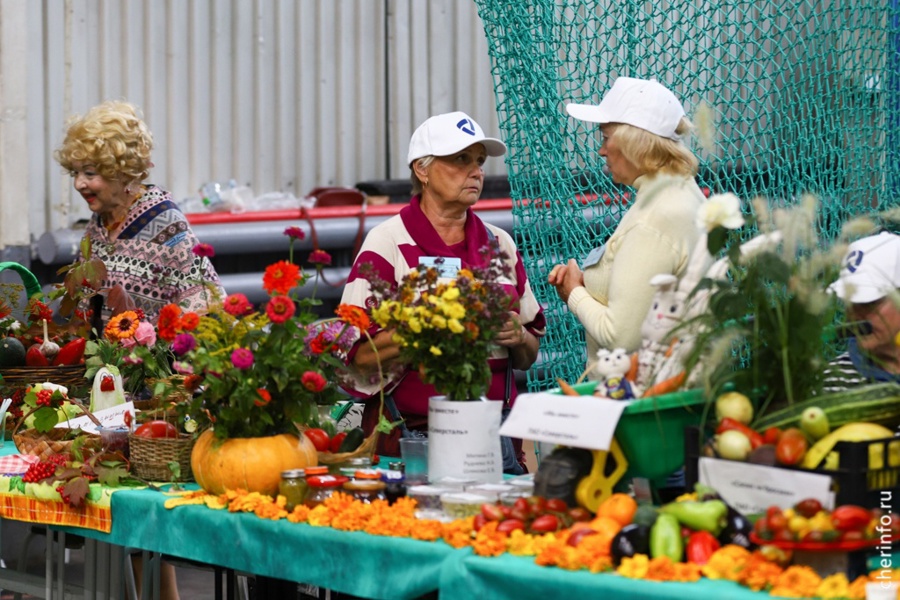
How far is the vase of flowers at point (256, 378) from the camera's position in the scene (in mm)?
2559

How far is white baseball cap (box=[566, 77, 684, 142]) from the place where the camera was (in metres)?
2.81

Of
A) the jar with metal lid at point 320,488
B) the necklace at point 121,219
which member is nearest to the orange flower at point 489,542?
the jar with metal lid at point 320,488

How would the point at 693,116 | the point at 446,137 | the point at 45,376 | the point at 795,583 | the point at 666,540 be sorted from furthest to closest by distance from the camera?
the point at 693,116 → the point at 45,376 → the point at 446,137 → the point at 666,540 → the point at 795,583

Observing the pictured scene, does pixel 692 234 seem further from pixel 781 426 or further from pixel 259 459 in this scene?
pixel 259 459

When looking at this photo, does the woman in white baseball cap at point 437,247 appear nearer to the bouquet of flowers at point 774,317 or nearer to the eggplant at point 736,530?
the bouquet of flowers at point 774,317

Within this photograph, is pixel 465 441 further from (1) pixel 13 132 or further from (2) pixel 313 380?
(1) pixel 13 132

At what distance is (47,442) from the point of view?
118 inches

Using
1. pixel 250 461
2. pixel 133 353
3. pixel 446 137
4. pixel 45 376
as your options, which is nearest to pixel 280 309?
pixel 250 461

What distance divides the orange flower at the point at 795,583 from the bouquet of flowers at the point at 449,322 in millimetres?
786

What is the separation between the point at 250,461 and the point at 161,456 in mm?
310

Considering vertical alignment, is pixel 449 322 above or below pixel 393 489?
above

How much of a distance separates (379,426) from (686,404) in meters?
0.72

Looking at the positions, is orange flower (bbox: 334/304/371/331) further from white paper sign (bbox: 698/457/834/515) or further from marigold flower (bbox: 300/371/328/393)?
white paper sign (bbox: 698/457/834/515)

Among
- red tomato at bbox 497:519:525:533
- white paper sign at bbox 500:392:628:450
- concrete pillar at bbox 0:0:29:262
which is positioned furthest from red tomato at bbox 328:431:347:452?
concrete pillar at bbox 0:0:29:262
